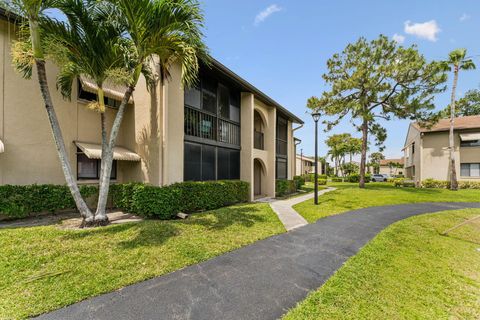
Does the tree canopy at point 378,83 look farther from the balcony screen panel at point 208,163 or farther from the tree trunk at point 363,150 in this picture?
the balcony screen panel at point 208,163

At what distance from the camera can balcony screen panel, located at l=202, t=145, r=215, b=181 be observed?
12.2m

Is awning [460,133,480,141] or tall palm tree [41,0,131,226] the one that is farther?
awning [460,133,480,141]

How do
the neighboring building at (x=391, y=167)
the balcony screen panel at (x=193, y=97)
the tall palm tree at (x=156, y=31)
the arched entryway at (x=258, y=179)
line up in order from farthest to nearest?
the neighboring building at (x=391, y=167) < the arched entryway at (x=258, y=179) < the balcony screen panel at (x=193, y=97) < the tall palm tree at (x=156, y=31)

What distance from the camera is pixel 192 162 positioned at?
1146 cm

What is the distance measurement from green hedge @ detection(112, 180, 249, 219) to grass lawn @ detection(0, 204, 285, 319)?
1026 millimetres

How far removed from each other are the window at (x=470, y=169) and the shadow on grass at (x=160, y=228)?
3035 centimetres

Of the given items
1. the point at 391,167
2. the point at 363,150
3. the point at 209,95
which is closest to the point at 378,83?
the point at 363,150

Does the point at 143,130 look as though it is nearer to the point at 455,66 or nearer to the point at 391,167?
the point at 455,66

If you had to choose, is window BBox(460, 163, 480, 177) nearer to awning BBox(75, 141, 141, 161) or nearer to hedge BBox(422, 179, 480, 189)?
hedge BBox(422, 179, 480, 189)

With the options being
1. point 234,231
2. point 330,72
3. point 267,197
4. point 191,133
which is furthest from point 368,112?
point 234,231

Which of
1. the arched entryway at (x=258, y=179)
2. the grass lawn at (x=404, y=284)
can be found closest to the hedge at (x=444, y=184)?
the arched entryway at (x=258, y=179)

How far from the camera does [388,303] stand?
12.3 ft

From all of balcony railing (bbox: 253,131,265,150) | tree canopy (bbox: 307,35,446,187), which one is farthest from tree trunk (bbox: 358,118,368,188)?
balcony railing (bbox: 253,131,265,150)

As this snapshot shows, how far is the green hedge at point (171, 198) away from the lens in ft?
28.6
